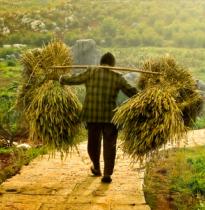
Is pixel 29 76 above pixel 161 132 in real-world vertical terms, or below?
above

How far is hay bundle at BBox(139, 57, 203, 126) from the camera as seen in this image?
6.84 metres

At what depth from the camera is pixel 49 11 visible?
127 feet

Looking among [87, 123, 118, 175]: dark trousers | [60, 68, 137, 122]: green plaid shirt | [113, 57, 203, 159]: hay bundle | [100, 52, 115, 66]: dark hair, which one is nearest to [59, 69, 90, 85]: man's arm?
[60, 68, 137, 122]: green plaid shirt

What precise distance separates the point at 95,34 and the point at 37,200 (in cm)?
2934

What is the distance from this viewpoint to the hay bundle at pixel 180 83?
6844 millimetres

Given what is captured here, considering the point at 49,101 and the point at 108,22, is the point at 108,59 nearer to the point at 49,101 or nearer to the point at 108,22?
the point at 49,101

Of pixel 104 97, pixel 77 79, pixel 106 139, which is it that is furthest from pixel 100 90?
pixel 106 139

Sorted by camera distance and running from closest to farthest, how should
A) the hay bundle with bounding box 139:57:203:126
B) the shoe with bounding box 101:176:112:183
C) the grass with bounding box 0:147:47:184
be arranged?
the hay bundle with bounding box 139:57:203:126, the shoe with bounding box 101:176:112:183, the grass with bounding box 0:147:47:184

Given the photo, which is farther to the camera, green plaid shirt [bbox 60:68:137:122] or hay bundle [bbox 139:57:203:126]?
green plaid shirt [bbox 60:68:137:122]

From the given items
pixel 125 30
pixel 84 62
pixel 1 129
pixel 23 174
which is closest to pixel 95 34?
pixel 125 30

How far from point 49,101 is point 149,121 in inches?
52.1

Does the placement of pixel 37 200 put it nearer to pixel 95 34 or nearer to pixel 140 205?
pixel 140 205

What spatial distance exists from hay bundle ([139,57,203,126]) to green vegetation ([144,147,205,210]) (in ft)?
3.03

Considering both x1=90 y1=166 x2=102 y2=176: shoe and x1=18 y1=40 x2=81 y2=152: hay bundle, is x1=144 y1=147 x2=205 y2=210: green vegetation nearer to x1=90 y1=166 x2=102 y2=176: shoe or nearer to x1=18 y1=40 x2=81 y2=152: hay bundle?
x1=90 y1=166 x2=102 y2=176: shoe
